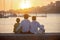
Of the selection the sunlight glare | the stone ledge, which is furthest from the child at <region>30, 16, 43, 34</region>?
the sunlight glare

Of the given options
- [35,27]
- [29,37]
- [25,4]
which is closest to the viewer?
[29,37]

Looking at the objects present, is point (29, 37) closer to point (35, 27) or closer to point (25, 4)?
point (35, 27)

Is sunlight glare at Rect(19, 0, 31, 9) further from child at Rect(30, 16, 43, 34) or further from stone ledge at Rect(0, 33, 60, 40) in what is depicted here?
stone ledge at Rect(0, 33, 60, 40)

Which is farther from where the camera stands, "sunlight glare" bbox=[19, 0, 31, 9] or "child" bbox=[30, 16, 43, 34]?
"sunlight glare" bbox=[19, 0, 31, 9]

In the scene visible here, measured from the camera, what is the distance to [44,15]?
13.5 feet

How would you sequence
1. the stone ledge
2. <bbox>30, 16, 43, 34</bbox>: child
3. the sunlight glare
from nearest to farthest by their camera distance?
1. the stone ledge
2. <bbox>30, 16, 43, 34</bbox>: child
3. the sunlight glare

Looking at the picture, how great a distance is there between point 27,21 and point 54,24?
81cm

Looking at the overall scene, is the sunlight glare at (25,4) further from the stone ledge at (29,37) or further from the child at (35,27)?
the stone ledge at (29,37)

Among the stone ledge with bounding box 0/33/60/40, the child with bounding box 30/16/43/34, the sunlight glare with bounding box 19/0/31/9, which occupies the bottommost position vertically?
the stone ledge with bounding box 0/33/60/40

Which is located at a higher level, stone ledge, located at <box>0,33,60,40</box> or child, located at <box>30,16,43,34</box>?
child, located at <box>30,16,43,34</box>

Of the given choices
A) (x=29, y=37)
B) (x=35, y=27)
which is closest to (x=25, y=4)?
(x=35, y=27)

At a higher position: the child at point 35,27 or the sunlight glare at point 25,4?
the sunlight glare at point 25,4

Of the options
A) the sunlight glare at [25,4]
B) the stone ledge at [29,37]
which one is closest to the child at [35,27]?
the stone ledge at [29,37]

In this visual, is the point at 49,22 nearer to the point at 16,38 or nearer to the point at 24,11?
the point at 24,11
